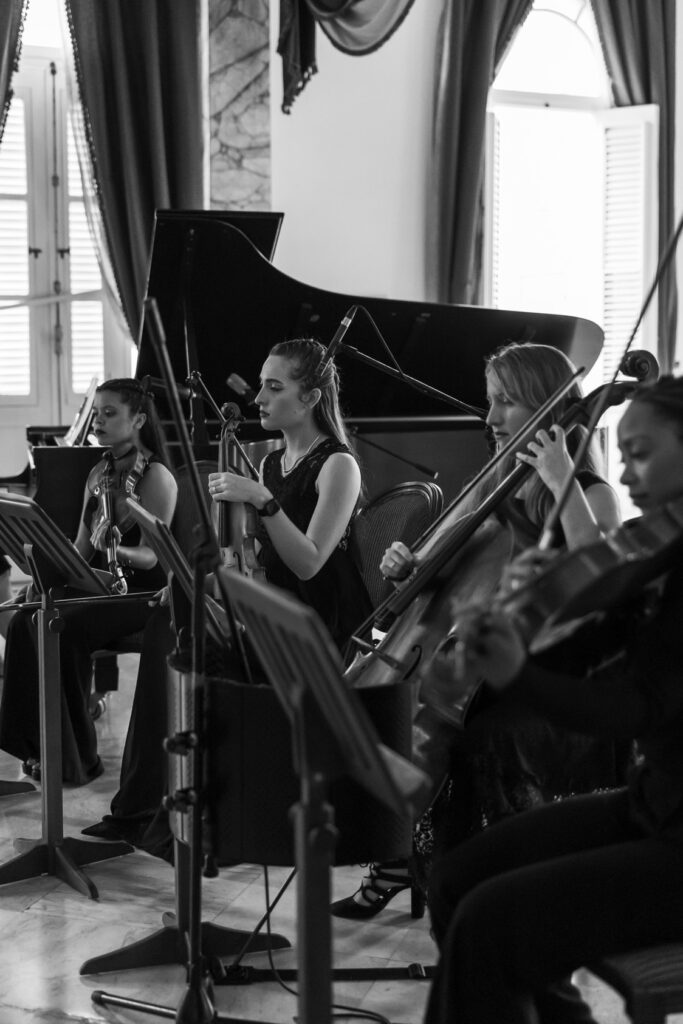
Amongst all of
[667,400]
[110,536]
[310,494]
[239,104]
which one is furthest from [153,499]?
[239,104]

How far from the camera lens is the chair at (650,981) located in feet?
4.33

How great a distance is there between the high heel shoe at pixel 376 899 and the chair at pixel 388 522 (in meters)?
0.65

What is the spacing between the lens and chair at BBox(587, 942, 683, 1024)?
4.33 ft

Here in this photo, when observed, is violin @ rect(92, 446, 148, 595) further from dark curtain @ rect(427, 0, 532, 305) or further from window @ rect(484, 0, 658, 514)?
window @ rect(484, 0, 658, 514)

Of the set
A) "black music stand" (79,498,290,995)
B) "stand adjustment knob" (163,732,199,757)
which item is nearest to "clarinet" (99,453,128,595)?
"black music stand" (79,498,290,995)

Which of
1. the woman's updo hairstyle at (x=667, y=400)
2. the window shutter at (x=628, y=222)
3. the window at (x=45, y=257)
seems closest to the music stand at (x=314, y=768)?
the woman's updo hairstyle at (x=667, y=400)

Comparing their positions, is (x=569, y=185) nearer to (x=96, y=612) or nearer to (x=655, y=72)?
(x=655, y=72)

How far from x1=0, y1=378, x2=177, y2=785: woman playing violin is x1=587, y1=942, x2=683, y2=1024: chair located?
194 cm


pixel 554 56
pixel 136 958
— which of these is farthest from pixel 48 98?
pixel 136 958

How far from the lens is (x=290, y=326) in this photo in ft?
13.4

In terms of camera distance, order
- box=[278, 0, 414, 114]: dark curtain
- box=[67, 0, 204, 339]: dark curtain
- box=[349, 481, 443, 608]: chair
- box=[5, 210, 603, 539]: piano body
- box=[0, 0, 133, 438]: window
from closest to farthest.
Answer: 1. box=[349, 481, 443, 608]: chair
2. box=[5, 210, 603, 539]: piano body
3. box=[67, 0, 204, 339]: dark curtain
4. box=[0, 0, 133, 438]: window
5. box=[278, 0, 414, 114]: dark curtain

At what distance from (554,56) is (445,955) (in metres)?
5.59

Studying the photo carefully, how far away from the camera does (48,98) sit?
533cm

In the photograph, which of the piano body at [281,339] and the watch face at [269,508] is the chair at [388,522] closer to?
the watch face at [269,508]
